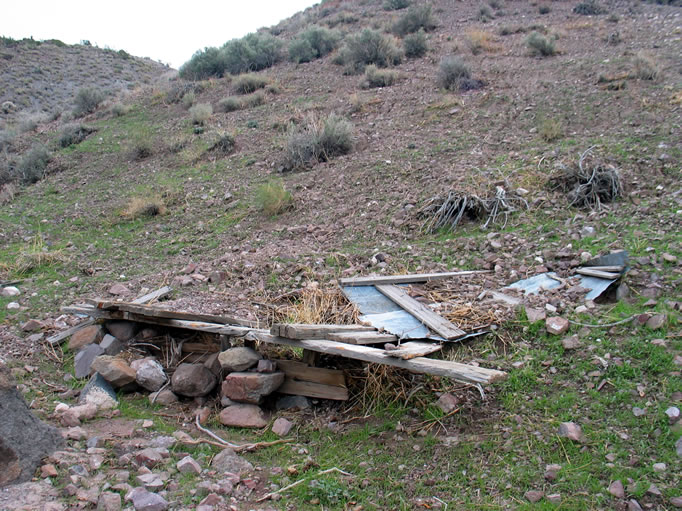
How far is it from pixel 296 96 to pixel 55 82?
18.3 meters

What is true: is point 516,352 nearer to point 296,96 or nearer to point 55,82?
point 296,96

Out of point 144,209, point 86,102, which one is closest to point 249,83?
point 86,102

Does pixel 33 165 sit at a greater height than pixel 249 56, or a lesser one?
lesser

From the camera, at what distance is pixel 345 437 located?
3.77 meters

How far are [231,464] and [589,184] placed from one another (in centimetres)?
530

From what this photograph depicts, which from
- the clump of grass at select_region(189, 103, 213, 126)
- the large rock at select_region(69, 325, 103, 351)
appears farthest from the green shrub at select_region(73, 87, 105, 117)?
the large rock at select_region(69, 325, 103, 351)

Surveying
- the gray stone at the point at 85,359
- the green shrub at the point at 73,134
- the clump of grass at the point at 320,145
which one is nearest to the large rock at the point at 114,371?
the gray stone at the point at 85,359

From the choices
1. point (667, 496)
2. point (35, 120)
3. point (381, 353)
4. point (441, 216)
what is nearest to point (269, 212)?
point (441, 216)

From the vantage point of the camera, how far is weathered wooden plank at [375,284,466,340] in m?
4.30

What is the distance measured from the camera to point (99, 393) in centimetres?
446

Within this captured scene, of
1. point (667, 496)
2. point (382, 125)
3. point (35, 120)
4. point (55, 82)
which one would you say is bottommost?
point (667, 496)

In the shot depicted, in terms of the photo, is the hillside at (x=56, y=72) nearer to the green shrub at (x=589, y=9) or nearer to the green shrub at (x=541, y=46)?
the green shrub at (x=541, y=46)

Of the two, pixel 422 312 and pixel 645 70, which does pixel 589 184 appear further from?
pixel 645 70

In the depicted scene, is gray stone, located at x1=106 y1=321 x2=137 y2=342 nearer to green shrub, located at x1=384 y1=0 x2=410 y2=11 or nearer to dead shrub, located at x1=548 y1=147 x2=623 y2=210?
dead shrub, located at x1=548 y1=147 x2=623 y2=210
